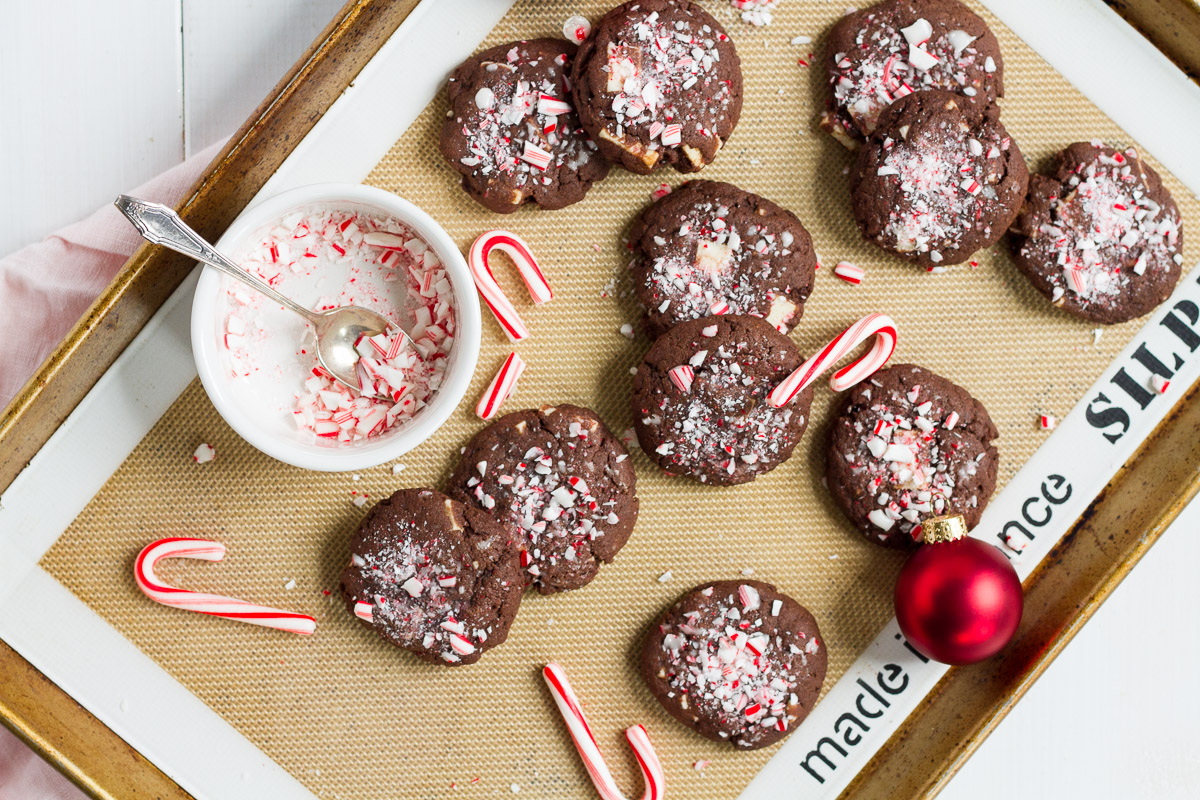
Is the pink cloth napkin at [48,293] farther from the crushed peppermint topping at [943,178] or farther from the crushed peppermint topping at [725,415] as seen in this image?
the crushed peppermint topping at [943,178]

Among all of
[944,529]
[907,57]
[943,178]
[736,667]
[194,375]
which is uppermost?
[907,57]

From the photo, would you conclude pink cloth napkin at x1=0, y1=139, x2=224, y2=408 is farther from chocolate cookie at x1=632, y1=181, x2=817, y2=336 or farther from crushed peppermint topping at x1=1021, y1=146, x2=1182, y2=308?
crushed peppermint topping at x1=1021, y1=146, x2=1182, y2=308

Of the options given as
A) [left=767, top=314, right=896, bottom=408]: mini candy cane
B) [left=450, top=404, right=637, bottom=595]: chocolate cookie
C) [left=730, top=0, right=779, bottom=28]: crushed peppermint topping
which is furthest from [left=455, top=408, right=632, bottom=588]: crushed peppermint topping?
[left=730, top=0, right=779, bottom=28]: crushed peppermint topping

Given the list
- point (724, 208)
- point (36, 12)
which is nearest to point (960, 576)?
point (724, 208)

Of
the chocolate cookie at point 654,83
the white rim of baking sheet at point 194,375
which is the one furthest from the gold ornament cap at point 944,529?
the chocolate cookie at point 654,83

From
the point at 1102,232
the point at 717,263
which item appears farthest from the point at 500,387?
the point at 1102,232

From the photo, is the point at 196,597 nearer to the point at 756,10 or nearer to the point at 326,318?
the point at 326,318

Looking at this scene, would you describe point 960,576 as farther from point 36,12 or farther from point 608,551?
point 36,12
